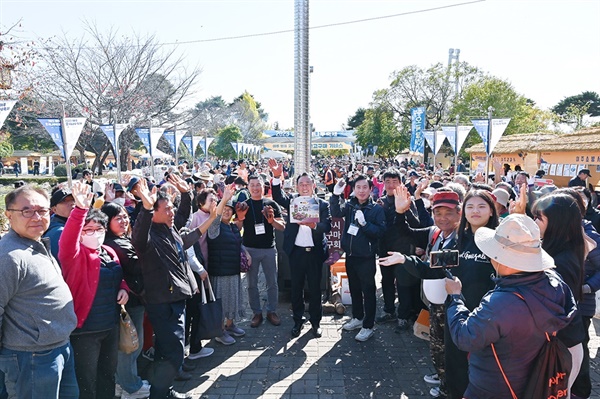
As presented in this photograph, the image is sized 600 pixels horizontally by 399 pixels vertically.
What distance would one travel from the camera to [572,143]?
18266mm

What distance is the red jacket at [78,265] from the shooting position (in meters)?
2.85

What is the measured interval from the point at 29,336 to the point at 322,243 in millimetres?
3503

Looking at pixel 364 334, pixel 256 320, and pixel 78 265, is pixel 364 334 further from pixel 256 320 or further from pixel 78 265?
pixel 78 265

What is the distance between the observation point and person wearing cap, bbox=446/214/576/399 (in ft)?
6.80

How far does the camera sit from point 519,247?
216 cm

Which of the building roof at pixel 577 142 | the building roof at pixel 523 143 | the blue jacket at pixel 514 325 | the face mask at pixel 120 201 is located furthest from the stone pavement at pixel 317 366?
the building roof at pixel 523 143

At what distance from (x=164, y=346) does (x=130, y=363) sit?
1.54 feet

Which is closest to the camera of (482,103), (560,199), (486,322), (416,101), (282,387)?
(486,322)

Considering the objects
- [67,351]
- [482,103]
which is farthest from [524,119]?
[67,351]

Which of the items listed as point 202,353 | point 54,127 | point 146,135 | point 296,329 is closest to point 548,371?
point 296,329

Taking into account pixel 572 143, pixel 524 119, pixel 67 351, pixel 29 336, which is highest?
pixel 524 119

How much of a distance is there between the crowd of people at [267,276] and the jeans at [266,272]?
0.02 m

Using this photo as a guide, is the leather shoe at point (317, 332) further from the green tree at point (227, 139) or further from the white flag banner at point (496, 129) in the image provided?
the green tree at point (227, 139)

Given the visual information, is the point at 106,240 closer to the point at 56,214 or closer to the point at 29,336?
the point at 56,214
